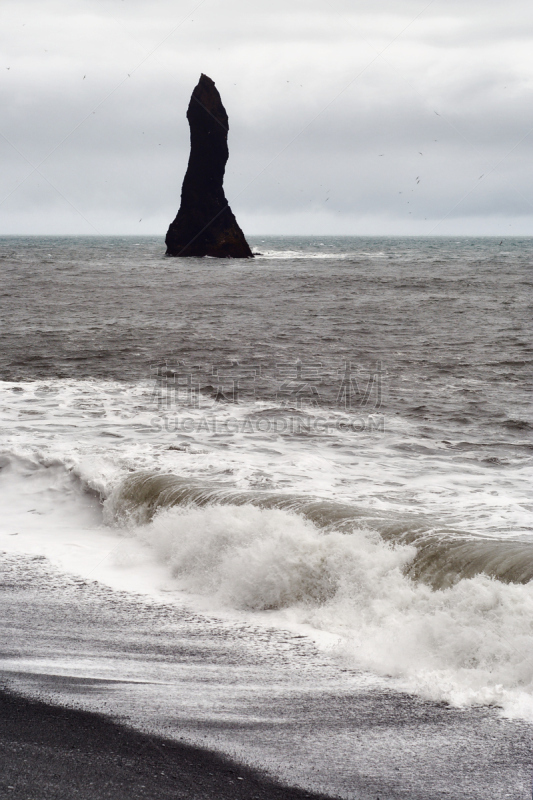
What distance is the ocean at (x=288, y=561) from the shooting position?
11.2 ft

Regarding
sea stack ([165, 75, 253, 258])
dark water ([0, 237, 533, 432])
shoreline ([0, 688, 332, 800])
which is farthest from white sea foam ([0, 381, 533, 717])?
sea stack ([165, 75, 253, 258])

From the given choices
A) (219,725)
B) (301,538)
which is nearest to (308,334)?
(301,538)

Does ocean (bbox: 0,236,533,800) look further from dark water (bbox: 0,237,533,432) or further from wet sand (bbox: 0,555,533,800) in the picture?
dark water (bbox: 0,237,533,432)

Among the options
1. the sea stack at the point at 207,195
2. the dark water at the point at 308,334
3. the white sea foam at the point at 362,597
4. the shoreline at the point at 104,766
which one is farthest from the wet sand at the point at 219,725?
the sea stack at the point at 207,195

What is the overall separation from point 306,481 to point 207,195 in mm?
61421

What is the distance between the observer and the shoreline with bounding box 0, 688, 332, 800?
2.87 m

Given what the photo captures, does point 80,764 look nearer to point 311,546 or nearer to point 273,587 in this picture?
point 273,587

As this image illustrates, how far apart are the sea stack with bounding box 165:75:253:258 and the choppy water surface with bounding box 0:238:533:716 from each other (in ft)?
154

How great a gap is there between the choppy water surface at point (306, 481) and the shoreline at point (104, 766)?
125 centimetres

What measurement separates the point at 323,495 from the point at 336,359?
889 centimetres

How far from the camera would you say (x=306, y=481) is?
298 inches

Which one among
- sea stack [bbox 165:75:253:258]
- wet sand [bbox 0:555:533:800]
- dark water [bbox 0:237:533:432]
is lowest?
wet sand [bbox 0:555:533:800]

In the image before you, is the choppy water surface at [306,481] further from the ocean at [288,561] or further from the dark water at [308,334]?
the dark water at [308,334]

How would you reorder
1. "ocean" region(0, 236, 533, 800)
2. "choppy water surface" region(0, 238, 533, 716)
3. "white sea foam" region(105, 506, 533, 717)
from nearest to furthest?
1. "ocean" region(0, 236, 533, 800)
2. "white sea foam" region(105, 506, 533, 717)
3. "choppy water surface" region(0, 238, 533, 716)
